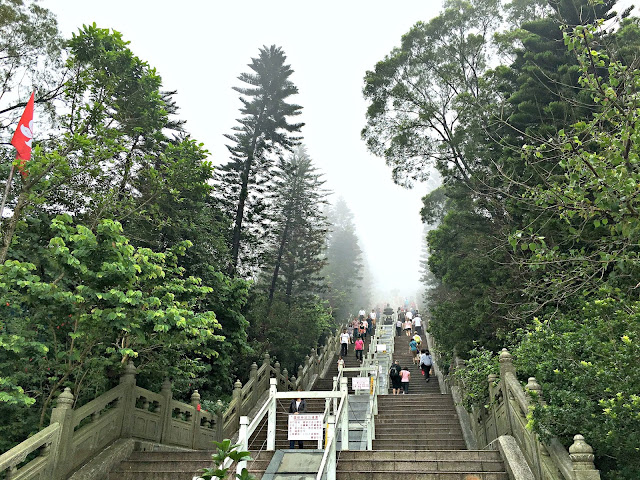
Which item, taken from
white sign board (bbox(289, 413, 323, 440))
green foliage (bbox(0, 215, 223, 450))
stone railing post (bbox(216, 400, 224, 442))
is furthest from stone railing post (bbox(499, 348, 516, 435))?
stone railing post (bbox(216, 400, 224, 442))

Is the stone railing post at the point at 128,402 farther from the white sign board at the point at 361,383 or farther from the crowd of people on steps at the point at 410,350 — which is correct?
the crowd of people on steps at the point at 410,350

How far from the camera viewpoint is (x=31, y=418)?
7.40m

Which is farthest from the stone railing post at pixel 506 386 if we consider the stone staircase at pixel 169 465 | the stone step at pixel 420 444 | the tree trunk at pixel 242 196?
the tree trunk at pixel 242 196

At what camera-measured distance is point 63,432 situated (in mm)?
7152

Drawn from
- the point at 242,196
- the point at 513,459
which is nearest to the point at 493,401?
the point at 513,459

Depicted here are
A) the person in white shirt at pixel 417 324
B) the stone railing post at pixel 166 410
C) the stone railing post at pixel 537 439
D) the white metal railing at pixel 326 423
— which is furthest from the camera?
the person in white shirt at pixel 417 324

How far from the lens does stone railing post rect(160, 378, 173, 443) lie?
389 inches

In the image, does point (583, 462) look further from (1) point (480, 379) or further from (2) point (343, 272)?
(2) point (343, 272)

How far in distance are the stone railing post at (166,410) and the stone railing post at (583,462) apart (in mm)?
8153

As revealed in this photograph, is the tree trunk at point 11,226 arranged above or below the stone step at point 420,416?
above

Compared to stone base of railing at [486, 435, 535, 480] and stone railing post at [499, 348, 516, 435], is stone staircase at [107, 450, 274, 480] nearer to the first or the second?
stone base of railing at [486, 435, 535, 480]

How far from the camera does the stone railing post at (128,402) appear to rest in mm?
8781

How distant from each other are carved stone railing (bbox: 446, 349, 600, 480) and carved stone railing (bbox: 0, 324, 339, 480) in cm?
482

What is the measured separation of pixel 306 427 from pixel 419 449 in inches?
185
